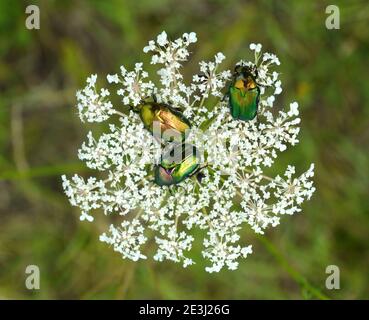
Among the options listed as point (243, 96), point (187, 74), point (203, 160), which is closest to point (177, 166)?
point (203, 160)

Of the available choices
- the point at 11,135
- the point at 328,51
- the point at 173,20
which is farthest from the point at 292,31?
the point at 11,135
